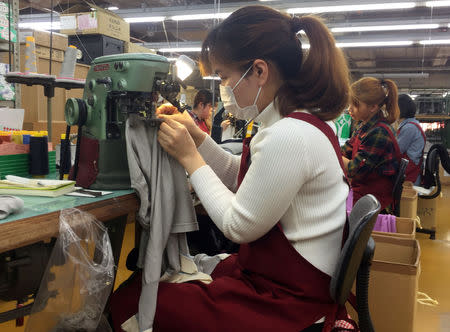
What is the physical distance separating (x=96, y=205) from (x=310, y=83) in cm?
65

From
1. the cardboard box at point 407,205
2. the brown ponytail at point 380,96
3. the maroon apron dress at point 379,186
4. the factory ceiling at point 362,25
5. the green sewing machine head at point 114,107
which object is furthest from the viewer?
the factory ceiling at point 362,25

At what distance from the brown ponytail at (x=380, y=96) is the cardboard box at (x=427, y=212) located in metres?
1.75

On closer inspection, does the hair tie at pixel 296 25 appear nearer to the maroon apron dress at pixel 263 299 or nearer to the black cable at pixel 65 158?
the maroon apron dress at pixel 263 299

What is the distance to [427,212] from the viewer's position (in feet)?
14.3

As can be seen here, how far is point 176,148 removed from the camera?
3.70 ft

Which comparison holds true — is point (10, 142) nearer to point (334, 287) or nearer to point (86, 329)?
point (86, 329)

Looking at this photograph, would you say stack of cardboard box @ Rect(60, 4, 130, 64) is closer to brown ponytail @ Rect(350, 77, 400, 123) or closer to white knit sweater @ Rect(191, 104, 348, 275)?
brown ponytail @ Rect(350, 77, 400, 123)

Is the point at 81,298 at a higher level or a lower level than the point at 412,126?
lower

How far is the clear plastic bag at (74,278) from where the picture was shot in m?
0.90

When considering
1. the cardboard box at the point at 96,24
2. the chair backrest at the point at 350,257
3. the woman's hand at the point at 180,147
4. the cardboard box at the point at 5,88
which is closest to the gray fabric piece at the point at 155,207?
the woman's hand at the point at 180,147

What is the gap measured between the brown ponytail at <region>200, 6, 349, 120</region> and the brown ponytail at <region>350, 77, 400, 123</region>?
2.01m

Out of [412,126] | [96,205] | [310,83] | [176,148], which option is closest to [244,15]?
[310,83]

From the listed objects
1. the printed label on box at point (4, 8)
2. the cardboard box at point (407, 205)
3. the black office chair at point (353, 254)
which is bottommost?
the cardboard box at point (407, 205)

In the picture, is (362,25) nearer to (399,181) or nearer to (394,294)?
(399,181)
